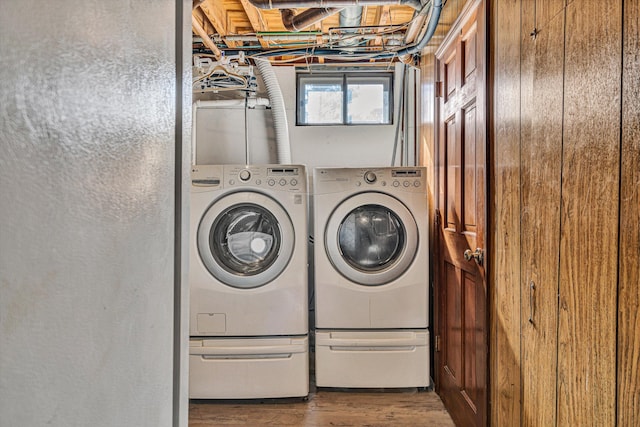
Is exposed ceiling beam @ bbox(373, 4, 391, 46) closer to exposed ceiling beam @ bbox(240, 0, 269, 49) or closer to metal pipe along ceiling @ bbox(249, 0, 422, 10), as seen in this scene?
metal pipe along ceiling @ bbox(249, 0, 422, 10)

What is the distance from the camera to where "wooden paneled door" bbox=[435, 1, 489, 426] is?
5.63 feet

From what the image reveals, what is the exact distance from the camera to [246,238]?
243cm

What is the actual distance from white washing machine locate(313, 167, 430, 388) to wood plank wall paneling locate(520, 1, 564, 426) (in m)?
1.05

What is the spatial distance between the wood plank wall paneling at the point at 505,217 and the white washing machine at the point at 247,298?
1075 millimetres

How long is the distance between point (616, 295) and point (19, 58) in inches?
41.8

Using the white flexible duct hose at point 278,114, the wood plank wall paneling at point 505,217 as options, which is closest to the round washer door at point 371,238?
the wood plank wall paneling at point 505,217

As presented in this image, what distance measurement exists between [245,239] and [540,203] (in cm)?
161

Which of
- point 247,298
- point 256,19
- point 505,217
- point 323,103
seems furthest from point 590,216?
point 323,103

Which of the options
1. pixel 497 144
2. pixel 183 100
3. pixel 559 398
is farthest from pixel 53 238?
pixel 497 144

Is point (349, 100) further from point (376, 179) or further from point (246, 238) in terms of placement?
point (246, 238)

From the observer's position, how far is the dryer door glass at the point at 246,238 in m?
2.39

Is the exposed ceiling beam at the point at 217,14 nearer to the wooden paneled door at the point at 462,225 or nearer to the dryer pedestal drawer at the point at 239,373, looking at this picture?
the wooden paneled door at the point at 462,225

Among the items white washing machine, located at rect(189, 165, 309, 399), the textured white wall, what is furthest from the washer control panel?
the textured white wall

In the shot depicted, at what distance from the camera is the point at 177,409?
2.54ft
